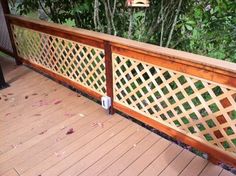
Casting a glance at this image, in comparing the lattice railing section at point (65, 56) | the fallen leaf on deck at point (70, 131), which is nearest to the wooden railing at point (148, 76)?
the lattice railing section at point (65, 56)

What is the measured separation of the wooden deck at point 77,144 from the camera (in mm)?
2104

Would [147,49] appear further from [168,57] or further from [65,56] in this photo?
[65,56]

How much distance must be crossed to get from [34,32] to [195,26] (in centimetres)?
225

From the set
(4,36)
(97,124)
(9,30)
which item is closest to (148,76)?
(97,124)

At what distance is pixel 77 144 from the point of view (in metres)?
2.39

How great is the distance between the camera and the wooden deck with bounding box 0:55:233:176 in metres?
2.10

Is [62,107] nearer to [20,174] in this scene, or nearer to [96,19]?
[20,174]

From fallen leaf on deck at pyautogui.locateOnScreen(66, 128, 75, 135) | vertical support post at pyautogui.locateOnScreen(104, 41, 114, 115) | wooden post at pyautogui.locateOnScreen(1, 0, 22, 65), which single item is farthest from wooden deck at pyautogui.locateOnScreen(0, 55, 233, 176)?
wooden post at pyautogui.locateOnScreen(1, 0, 22, 65)

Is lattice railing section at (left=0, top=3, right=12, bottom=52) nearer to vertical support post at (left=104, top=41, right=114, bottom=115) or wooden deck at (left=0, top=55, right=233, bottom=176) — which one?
wooden deck at (left=0, top=55, right=233, bottom=176)

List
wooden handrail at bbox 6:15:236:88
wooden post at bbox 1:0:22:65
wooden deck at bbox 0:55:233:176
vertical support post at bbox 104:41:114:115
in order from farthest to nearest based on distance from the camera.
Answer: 1. wooden post at bbox 1:0:22:65
2. vertical support post at bbox 104:41:114:115
3. wooden deck at bbox 0:55:233:176
4. wooden handrail at bbox 6:15:236:88

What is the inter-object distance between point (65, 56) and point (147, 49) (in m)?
1.50

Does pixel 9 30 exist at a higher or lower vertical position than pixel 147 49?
lower

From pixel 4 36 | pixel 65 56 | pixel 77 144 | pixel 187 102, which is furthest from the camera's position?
pixel 4 36

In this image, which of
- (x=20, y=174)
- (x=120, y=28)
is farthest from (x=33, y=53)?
(x=20, y=174)
